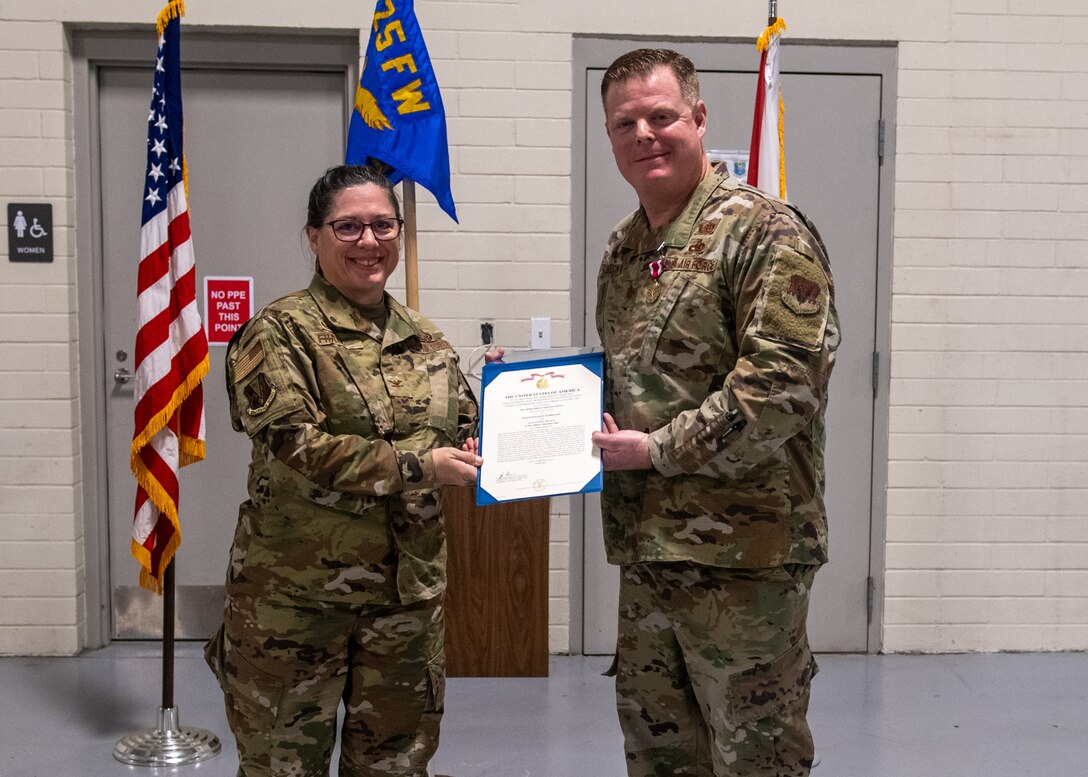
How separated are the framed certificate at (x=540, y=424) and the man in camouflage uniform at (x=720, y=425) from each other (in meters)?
0.05

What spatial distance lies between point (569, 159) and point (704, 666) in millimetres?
2314

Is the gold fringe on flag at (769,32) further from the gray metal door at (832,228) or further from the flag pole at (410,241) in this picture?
the flag pole at (410,241)

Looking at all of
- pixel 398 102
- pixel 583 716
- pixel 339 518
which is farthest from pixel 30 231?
pixel 583 716

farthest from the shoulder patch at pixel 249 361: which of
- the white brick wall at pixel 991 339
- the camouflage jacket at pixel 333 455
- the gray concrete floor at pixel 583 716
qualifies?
the white brick wall at pixel 991 339

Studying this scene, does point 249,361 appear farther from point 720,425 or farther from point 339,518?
point 720,425

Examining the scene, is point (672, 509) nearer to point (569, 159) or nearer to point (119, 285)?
point (569, 159)

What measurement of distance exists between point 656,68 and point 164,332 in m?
1.84

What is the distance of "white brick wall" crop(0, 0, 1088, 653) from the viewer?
12.6ft

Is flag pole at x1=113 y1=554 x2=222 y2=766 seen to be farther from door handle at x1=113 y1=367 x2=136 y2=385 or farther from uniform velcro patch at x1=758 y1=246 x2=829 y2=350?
uniform velcro patch at x1=758 y1=246 x2=829 y2=350

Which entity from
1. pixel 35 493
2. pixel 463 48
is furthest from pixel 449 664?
pixel 463 48

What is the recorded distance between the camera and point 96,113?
3.97m

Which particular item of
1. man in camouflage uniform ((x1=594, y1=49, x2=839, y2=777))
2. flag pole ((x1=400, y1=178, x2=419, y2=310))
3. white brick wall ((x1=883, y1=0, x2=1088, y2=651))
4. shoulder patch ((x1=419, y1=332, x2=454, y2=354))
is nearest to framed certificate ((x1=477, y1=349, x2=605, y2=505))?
man in camouflage uniform ((x1=594, y1=49, x2=839, y2=777))

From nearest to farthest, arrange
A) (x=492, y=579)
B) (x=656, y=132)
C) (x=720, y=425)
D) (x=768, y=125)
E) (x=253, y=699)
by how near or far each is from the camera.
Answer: (x=720, y=425), (x=656, y=132), (x=253, y=699), (x=768, y=125), (x=492, y=579)

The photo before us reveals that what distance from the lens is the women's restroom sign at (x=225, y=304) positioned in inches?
159
